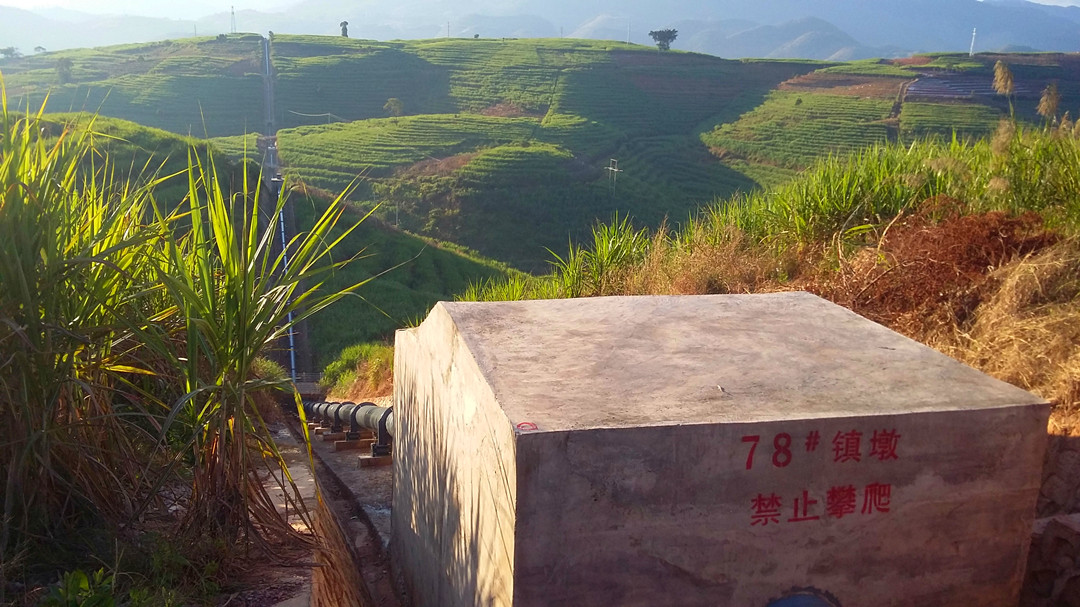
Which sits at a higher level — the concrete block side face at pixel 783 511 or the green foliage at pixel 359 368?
the concrete block side face at pixel 783 511

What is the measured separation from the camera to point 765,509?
111 inches

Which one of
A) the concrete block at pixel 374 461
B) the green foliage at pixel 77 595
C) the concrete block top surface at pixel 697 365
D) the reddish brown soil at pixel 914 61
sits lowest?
the concrete block at pixel 374 461

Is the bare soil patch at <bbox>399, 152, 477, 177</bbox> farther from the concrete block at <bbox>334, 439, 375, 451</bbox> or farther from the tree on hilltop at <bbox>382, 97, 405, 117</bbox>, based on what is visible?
the concrete block at <bbox>334, 439, 375, 451</bbox>

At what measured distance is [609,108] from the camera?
5641cm

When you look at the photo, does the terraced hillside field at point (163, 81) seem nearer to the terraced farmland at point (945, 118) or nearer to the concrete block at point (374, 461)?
the terraced farmland at point (945, 118)

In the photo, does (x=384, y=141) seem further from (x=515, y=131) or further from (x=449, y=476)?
(x=449, y=476)

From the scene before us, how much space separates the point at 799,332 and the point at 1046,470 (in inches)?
53.7

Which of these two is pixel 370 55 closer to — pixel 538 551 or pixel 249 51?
pixel 249 51

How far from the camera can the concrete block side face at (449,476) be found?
280 cm

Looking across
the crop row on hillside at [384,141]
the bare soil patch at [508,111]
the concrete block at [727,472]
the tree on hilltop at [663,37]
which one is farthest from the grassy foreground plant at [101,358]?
the tree on hilltop at [663,37]

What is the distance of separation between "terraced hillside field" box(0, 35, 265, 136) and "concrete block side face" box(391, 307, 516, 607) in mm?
43609

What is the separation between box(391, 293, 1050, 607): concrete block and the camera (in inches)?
105

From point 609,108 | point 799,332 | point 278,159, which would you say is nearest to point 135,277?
point 799,332

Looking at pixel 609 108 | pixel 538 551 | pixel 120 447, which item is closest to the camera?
pixel 538 551
